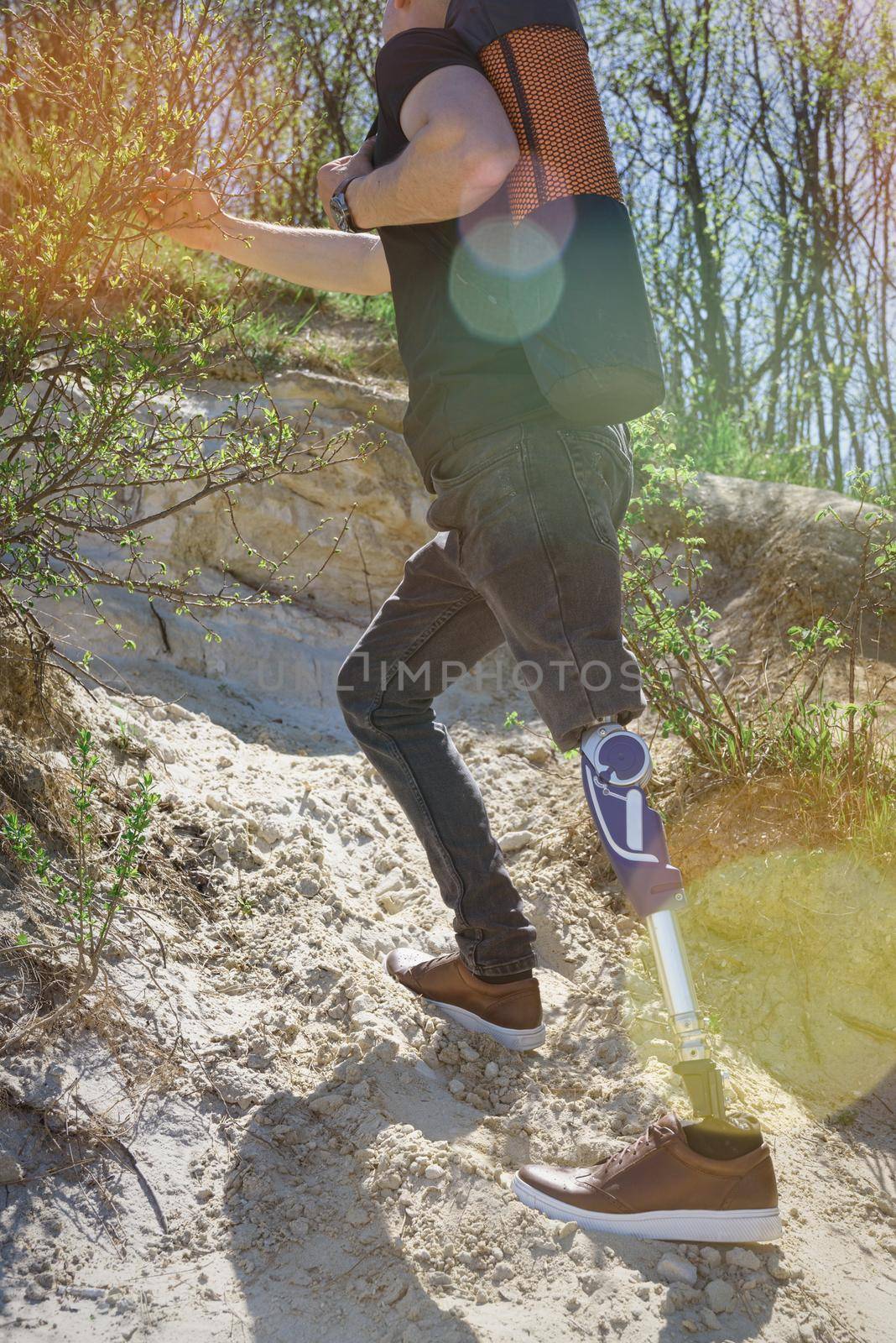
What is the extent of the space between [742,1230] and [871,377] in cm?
597

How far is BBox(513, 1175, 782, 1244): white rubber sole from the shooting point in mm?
1745

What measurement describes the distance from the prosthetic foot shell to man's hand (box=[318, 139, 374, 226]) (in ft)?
1.12

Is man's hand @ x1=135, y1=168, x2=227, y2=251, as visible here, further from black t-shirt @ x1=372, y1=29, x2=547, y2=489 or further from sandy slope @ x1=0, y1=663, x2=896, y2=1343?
sandy slope @ x1=0, y1=663, x2=896, y2=1343

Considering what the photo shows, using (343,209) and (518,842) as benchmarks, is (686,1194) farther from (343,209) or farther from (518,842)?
(343,209)

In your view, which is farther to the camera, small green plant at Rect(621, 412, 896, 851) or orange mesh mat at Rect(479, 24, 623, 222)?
small green plant at Rect(621, 412, 896, 851)

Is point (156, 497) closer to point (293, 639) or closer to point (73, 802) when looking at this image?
point (293, 639)

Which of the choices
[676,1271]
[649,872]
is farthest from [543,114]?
[676,1271]

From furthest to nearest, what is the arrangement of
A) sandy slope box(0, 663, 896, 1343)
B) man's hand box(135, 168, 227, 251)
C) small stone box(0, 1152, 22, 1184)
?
man's hand box(135, 168, 227, 251), small stone box(0, 1152, 22, 1184), sandy slope box(0, 663, 896, 1343)

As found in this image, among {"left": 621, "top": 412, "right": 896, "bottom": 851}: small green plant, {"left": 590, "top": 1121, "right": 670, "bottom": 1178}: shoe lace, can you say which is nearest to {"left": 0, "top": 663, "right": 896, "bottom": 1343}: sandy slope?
A: {"left": 590, "top": 1121, "right": 670, "bottom": 1178}: shoe lace

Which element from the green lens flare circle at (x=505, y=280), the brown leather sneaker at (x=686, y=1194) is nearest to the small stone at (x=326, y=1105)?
the brown leather sneaker at (x=686, y=1194)

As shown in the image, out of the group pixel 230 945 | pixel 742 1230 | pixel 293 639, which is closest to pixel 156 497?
pixel 293 639

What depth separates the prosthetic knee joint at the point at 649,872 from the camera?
1.74 metres

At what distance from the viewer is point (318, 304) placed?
5742 mm

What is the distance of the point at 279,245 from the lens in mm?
2273
